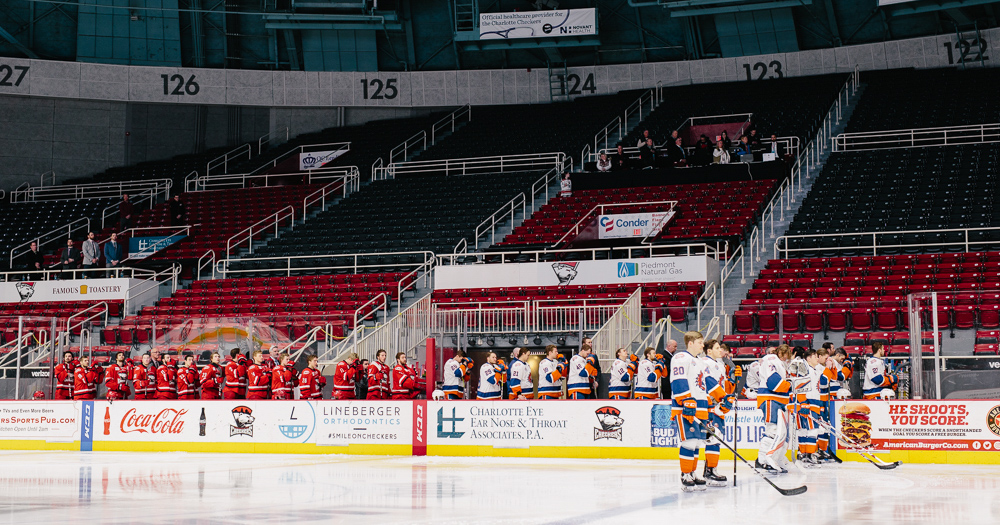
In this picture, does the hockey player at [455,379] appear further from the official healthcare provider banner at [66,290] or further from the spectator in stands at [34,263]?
the spectator in stands at [34,263]

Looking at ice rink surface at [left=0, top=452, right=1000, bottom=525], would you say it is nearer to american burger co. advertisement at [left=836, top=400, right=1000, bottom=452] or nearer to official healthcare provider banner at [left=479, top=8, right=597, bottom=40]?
american burger co. advertisement at [left=836, top=400, right=1000, bottom=452]

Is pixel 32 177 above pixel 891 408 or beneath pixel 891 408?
above

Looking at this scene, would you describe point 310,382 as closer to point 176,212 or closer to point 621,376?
point 621,376

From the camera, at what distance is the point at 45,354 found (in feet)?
75.1

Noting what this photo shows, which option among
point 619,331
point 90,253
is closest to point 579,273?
point 619,331

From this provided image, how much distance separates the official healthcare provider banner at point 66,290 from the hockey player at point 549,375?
15.3 m

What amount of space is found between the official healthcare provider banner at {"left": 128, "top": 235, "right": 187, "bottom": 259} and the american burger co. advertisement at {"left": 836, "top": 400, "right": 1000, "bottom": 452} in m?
23.7

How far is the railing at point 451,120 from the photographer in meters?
40.9

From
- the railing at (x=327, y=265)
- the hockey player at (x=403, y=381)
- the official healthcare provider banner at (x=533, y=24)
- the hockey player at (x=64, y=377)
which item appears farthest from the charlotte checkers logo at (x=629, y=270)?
the official healthcare provider banner at (x=533, y=24)

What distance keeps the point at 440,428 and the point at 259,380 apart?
13.3 feet

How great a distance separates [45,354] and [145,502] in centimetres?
1333

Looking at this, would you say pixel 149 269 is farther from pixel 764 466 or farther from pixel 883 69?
pixel 883 69

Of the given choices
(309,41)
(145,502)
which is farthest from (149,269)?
(145,502)

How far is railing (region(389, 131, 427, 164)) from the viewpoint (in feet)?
128
